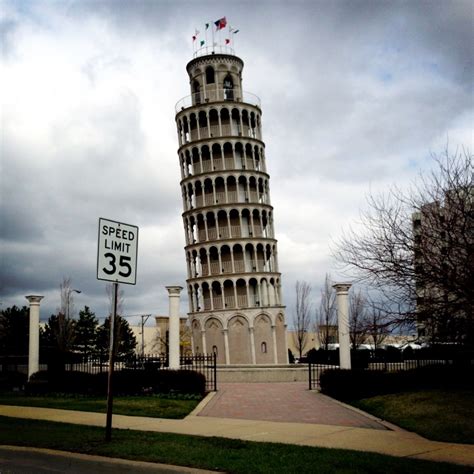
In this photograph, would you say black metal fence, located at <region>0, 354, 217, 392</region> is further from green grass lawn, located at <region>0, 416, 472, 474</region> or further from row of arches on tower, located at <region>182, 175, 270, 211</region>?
row of arches on tower, located at <region>182, 175, 270, 211</region>

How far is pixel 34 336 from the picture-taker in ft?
100

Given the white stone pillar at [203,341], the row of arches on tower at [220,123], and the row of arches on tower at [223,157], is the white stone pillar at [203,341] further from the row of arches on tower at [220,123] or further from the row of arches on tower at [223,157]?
the row of arches on tower at [220,123]

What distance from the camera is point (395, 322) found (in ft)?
60.2

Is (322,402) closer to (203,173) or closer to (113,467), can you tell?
(113,467)

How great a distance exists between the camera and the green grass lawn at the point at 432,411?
12.9 metres

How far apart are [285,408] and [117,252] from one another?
30.2 ft

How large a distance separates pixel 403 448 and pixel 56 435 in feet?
23.0

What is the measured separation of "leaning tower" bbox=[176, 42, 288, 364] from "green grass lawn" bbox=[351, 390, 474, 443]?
41247 millimetres

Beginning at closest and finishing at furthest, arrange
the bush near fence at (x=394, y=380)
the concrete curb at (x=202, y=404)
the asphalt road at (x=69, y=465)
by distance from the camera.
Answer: the asphalt road at (x=69, y=465)
the concrete curb at (x=202, y=404)
the bush near fence at (x=394, y=380)

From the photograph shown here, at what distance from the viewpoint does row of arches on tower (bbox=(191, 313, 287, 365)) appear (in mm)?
60094

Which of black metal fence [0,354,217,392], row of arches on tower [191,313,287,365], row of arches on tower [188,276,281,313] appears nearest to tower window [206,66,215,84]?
row of arches on tower [188,276,281,313]

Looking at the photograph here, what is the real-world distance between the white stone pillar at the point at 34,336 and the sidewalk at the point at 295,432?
1188 centimetres

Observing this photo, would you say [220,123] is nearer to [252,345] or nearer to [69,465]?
[252,345]

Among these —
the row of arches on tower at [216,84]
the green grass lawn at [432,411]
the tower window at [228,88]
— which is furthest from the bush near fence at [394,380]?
the tower window at [228,88]
